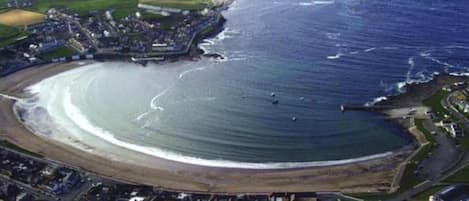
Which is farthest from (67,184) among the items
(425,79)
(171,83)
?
(425,79)

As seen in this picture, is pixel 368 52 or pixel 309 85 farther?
pixel 368 52

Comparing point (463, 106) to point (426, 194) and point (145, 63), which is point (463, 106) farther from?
point (145, 63)

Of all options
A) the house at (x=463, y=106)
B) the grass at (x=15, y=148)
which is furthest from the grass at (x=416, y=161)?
the grass at (x=15, y=148)

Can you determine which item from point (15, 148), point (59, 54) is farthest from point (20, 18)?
point (15, 148)

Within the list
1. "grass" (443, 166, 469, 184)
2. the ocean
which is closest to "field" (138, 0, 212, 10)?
the ocean

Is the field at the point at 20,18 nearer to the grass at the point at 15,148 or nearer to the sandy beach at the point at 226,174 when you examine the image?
the grass at the point at 15,148

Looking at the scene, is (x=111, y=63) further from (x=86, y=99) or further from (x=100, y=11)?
(x=100, y=11)

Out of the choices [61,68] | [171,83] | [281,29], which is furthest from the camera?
[281,29]

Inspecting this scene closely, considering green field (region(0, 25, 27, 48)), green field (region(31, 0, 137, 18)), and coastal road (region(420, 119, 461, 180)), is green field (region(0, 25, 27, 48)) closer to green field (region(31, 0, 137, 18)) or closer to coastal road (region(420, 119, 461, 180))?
green field (region(31, 0, 137, 18))
